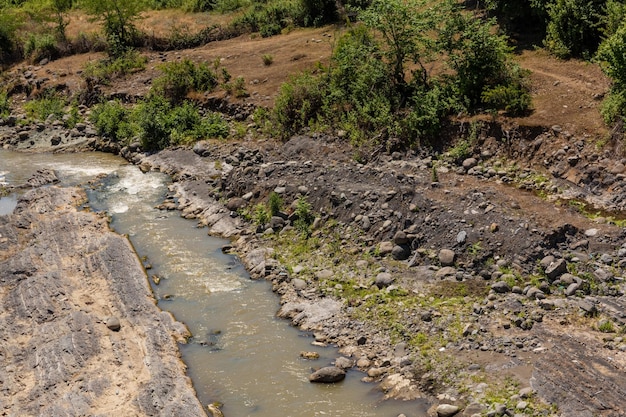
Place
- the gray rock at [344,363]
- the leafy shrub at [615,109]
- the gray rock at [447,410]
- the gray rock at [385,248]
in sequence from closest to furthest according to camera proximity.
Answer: the gray rock at [447,410] → the gray rock at [344,363] → the gray rock at [385,248] → the leafy shrub at [615,109]

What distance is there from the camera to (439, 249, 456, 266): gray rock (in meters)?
16.4

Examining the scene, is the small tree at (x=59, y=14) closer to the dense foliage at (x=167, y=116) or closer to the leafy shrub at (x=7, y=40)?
the leafy shrub at (x=7, y=40)

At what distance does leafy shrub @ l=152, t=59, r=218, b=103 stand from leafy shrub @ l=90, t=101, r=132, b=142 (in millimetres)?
1914

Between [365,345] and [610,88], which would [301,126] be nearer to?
[610,88]

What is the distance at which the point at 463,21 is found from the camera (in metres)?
24.3

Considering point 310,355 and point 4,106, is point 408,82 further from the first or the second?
point 4,106

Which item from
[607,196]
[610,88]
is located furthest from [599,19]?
[607,196]

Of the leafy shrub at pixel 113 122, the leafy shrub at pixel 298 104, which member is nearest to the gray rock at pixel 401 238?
the leafy shrub at pixel 298 104

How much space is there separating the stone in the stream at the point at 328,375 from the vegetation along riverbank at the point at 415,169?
48 centimetres

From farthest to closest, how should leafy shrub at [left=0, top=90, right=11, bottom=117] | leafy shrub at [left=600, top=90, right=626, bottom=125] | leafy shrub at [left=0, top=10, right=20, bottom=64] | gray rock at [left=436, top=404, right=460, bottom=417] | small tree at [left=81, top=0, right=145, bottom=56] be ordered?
1. leafy shrub at [left=0, top=10, right=20, bottom=64]
2. small tree at [left=81, top=0, right=145, bottom=56]
3. leafy shrub at [left=0, top=90, right=11, bottom=117]
4. leafy shrub at [left=600, top=90, right=626, bottom=125]
5. gray rock at [left=436, top=404, right=460, bottom=417]

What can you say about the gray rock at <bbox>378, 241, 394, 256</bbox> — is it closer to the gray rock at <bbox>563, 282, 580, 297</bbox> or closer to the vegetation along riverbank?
the vegetation along riverbank

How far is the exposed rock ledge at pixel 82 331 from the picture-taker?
1307 centimetres

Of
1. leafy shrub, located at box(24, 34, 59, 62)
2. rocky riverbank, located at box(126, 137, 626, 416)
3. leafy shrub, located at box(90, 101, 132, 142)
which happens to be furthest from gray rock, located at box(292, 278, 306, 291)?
leafy shrub, located at box(24, 34, 59, 62)

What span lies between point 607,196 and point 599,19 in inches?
360
